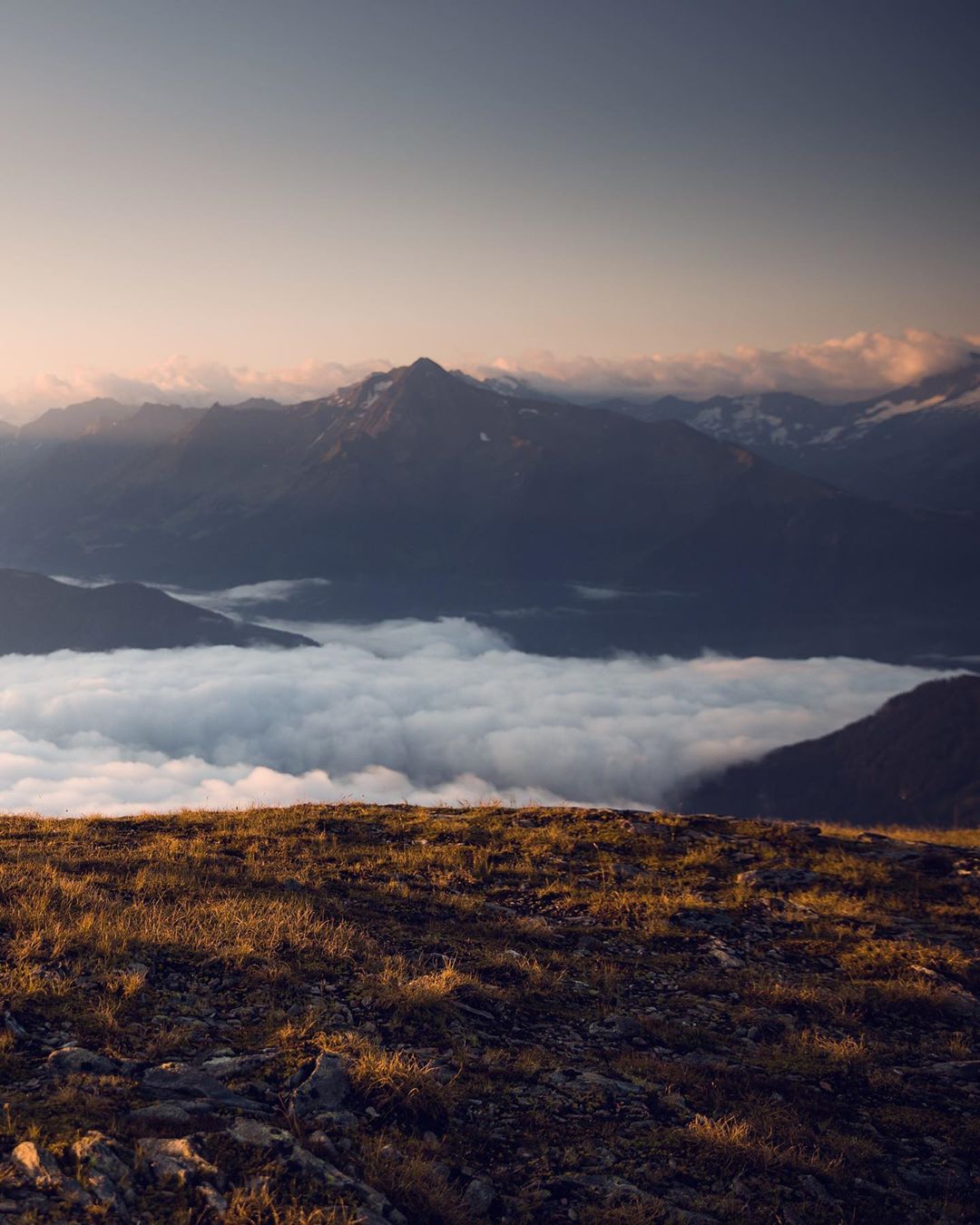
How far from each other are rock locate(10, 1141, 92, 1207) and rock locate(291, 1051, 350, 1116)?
1.97 metres

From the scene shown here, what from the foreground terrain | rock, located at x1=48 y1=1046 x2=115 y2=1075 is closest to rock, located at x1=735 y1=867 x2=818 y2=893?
the foreground terrain

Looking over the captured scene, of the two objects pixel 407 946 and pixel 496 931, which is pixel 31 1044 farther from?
pixel 496 931

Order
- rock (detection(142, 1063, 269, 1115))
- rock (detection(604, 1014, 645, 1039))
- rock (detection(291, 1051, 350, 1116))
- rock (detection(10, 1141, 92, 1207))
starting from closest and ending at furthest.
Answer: rock (detection(10, 1141, 92, 1207))
rock (detection(142, 1063, 269, 1115))
rock (detection(291, 1051, 350, 1116))
rock (detection(604, 1014, 645, 1039))

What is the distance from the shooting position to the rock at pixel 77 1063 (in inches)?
286

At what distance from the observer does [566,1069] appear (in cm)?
862

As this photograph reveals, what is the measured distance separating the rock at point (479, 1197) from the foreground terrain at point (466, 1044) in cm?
3

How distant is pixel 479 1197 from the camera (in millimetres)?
6363

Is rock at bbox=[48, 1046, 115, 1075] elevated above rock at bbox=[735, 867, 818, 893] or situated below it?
above

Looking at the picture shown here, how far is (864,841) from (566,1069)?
1539 cm

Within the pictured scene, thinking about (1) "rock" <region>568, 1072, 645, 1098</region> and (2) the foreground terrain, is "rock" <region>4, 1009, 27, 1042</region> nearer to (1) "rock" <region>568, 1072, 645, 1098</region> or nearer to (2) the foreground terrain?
(2) the foreground terrain

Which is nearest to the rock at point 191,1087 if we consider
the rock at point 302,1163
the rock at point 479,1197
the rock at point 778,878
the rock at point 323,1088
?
the rock at point 323,1088

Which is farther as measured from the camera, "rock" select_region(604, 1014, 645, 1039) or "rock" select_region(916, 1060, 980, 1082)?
"rock" select_region(604, 1014, 645, 1039)

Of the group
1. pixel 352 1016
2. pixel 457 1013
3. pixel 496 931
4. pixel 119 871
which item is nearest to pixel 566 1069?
pixel 457 1013

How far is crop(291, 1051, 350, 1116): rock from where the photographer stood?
7156 mm
